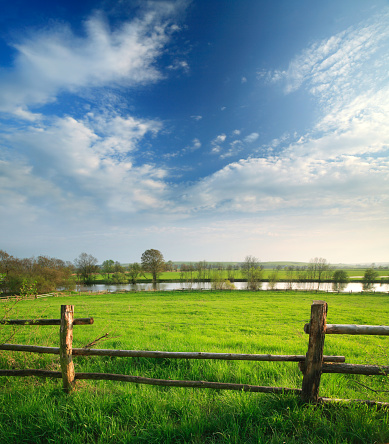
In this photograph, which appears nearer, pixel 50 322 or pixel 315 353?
pixel 315 353

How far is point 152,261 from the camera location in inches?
1828

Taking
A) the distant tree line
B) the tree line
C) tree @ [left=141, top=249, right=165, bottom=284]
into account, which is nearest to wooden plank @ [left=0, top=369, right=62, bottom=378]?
the tree line

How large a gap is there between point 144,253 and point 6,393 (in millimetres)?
44531

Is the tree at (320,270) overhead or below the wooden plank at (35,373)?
below

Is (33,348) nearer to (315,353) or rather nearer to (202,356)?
(202,356)

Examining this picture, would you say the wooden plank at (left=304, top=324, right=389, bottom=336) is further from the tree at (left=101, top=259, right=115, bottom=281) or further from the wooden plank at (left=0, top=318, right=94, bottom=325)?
the tree at (left=101, top=259, right=115, bottom=281)

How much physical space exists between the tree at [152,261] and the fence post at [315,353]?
4492cm

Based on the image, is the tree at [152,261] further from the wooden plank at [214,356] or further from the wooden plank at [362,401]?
the wooden plank at [362,401]

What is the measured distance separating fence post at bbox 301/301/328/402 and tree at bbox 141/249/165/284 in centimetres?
4492

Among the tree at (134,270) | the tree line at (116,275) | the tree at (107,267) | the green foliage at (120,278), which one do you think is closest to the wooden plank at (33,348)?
the tree line at (116,275)

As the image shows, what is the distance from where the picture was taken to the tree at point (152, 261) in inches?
1822

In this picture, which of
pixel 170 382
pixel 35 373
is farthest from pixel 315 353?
pixel 35 373

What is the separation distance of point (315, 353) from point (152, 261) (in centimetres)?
4532

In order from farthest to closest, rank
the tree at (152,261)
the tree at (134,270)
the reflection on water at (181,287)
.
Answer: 1. the tree at (134,270)
2. the reflection on water at (181,287)
3. the tree at (152,261)
